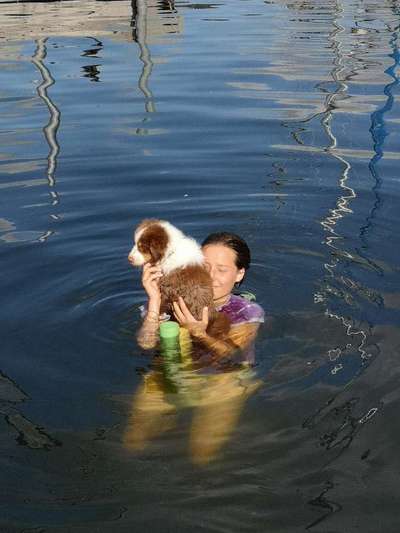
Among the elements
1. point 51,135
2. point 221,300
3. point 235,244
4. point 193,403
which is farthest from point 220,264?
point 51,135

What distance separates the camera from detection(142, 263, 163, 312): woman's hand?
16.7 ft

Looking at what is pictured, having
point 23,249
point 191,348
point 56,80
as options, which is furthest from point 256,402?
point 56,80

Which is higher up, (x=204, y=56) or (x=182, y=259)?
(x=182, y=259)

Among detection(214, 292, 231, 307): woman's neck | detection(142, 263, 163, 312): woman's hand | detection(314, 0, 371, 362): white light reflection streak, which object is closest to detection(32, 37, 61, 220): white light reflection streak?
detection(314, 0, 371, 362): white light reflection streak

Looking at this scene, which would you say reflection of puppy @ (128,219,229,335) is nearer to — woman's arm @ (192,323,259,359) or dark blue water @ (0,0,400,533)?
woman's arm @ (192,323,259,359)

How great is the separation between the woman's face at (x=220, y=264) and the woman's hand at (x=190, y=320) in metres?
0.31

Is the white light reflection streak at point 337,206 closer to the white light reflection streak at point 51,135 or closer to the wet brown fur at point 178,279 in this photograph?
the wet brown fur at point 178,279

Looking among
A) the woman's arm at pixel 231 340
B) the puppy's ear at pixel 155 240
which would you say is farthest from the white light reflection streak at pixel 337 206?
the puppy's ear at pixel 155 240

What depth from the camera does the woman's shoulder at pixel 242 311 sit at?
215 inches

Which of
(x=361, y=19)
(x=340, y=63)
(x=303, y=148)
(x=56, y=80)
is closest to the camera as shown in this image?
(x=303, y=148)

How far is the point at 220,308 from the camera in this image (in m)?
5.50

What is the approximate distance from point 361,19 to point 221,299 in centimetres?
1672

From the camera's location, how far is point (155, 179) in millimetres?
9094

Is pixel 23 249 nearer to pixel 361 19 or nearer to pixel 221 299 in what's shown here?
pixel 221 299
